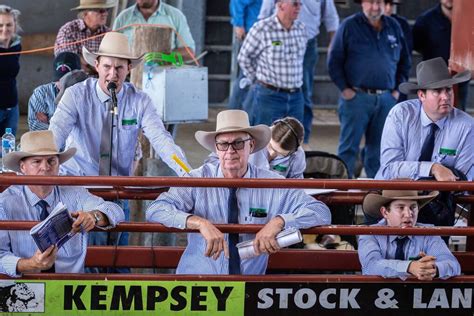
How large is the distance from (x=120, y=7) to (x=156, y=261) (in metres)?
6.42

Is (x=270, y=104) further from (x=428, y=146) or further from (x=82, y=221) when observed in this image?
(x=82, y=221)

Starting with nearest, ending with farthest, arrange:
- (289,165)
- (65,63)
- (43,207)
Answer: (43,207) < (289,165) < (65,63)

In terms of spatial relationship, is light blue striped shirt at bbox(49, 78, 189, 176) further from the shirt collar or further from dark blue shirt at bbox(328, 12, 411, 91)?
dark blue shirt at bbox(328, 12, 411, 91)

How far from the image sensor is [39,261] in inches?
257

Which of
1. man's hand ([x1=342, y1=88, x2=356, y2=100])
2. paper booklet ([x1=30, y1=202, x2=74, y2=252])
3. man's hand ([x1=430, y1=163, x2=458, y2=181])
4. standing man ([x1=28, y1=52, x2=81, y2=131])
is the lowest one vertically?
paper booklet ([x1=30, y1=202, x2=74, y2=252])

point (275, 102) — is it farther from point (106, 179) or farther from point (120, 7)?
point (106, 179)

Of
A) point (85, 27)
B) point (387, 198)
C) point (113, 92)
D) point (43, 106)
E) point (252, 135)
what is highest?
point (85, 27)

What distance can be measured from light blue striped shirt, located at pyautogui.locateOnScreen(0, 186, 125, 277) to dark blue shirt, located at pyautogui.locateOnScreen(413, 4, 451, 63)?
6441 millimetres

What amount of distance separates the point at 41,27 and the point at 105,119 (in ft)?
20.7

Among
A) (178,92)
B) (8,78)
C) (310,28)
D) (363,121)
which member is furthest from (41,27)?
(178,92)

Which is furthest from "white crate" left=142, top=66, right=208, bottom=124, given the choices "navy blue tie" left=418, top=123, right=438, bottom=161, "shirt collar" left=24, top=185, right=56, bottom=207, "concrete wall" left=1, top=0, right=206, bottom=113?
"concrete wall" left=1, top=0, right=206, bottom=113

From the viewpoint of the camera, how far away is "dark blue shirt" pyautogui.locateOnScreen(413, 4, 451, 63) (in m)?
12.7

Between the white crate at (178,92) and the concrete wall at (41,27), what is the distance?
4.44 meters

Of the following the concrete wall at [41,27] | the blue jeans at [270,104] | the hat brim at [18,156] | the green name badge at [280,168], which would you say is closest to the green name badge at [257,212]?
the hat brim at [18,156]
